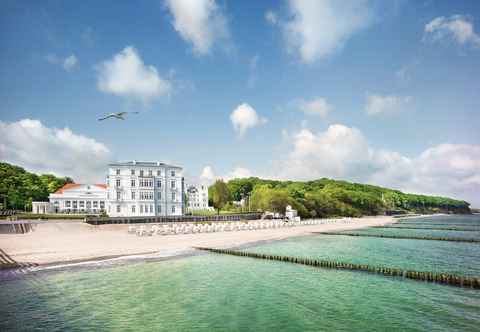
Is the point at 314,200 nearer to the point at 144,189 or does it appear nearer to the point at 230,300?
the point at 144,189

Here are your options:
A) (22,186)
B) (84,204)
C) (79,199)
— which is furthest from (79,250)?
(22,186)

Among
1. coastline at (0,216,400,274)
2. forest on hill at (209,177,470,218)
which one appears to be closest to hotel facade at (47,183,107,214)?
forest on hill at (209,177,470,218)

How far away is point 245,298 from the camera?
14102mm

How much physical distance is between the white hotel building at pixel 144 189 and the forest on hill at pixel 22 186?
3014 centimetres

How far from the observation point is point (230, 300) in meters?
13.8

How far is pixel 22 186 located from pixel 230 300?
87.6 metres

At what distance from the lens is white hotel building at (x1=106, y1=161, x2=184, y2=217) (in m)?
61.8

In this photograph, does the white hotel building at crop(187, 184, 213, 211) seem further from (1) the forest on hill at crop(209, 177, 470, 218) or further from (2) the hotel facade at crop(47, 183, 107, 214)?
(2) the hotel facade at crop(47, 183, 107, 214)

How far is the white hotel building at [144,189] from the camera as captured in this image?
61781 millimetres

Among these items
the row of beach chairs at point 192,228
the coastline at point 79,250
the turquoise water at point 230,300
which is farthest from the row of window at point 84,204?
the turquoise water at point 230,300

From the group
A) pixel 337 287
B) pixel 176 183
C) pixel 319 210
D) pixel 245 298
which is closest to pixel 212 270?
pixel 245 298

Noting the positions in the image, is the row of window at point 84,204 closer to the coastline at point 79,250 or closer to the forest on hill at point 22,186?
the forest on hill at point 22,186

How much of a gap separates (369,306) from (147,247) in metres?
20.3

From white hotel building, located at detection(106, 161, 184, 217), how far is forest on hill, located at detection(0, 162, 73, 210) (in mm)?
30141
